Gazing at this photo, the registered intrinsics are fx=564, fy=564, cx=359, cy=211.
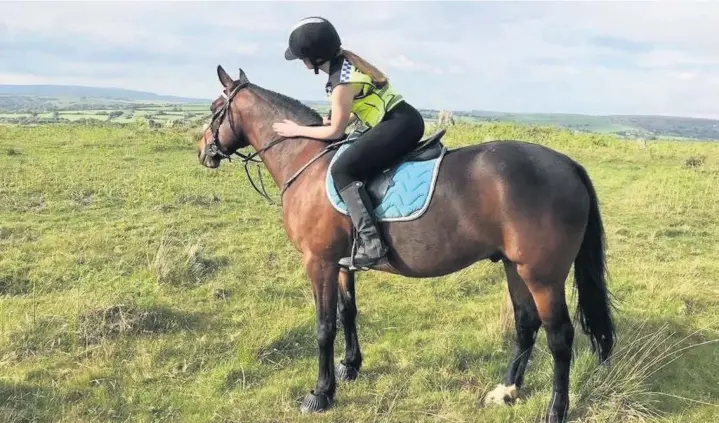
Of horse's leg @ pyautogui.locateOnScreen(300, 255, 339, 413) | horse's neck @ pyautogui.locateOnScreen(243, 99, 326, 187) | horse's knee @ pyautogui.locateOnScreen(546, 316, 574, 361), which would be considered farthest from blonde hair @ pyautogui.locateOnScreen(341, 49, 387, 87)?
horse's knee @ pyautogui.locateOnScreen(546, 316, 574, 361)

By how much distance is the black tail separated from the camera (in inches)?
171

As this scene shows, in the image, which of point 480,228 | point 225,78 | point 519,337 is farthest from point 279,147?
point 519,337

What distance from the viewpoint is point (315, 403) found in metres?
4.46

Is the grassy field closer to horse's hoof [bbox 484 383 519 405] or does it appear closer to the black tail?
horse's hoof [bbox 484 383 519 405]

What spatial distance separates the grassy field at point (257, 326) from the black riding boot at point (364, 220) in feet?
4.17

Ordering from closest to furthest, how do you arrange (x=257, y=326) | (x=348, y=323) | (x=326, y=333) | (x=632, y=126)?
(x=326, y=333) → (x=348, y=323) → (x=257, y=326) → (x=632, y=126)

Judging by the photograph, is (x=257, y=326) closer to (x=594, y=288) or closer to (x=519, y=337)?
(x=519, y=337)

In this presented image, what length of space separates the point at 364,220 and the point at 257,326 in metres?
2.35

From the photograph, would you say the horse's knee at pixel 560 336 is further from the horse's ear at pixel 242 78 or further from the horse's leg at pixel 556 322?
the horse's ear at pixel 242 78

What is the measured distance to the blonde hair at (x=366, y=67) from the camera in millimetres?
4051

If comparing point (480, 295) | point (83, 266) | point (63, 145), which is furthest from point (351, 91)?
point (63, 145)

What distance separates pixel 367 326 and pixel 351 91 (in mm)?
2858

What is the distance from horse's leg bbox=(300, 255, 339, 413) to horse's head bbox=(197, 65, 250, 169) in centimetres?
136

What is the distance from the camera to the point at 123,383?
471 centimetres
